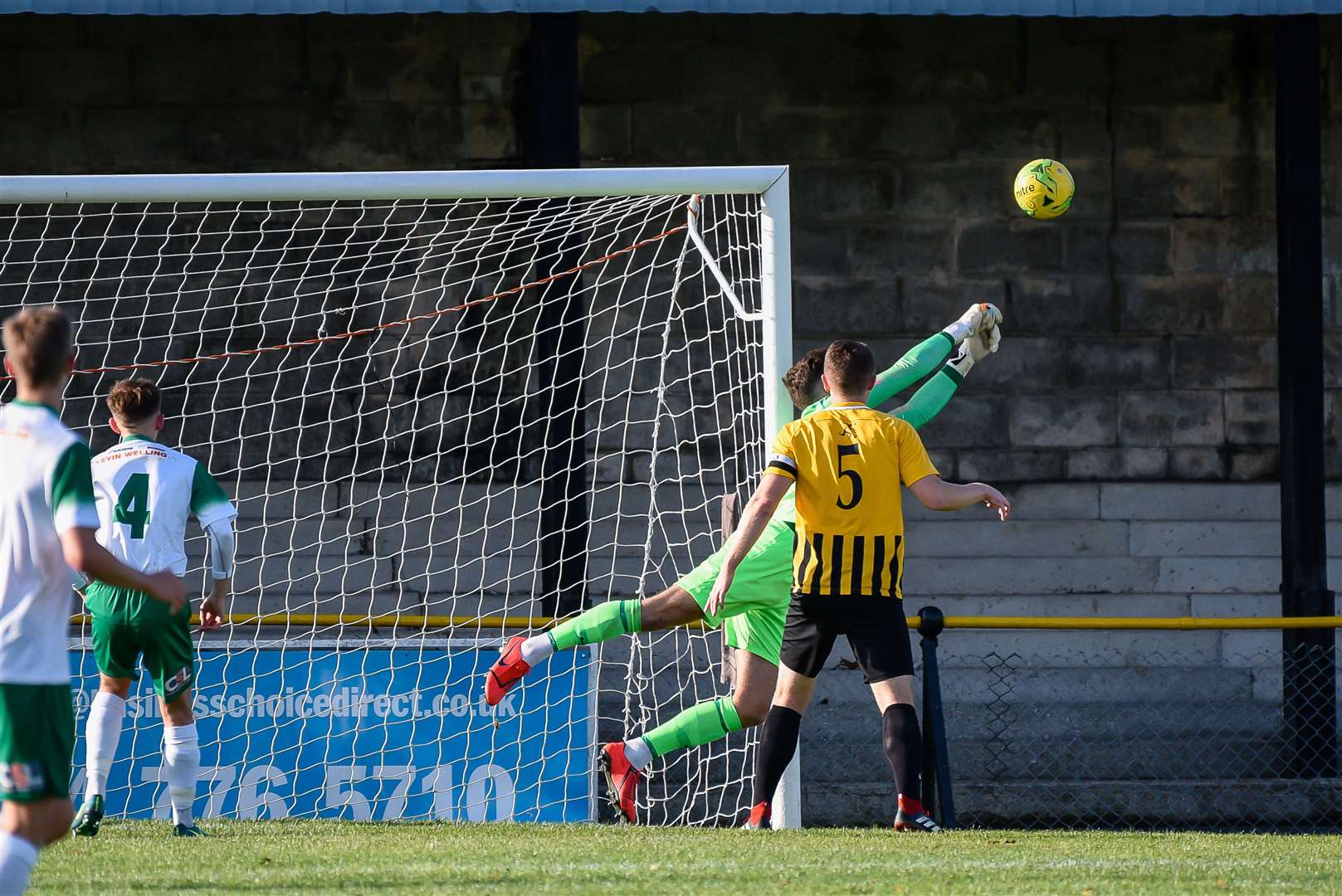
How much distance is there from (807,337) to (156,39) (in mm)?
4692

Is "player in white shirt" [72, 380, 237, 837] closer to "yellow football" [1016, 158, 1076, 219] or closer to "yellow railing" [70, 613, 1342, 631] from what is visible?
"yellow railing" [70, 613, 1342, 631]

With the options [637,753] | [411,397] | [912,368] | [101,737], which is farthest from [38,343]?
[411,397]

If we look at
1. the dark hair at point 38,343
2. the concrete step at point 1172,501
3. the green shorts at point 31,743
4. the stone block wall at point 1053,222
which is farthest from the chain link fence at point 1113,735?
the dark hair at point 38,343

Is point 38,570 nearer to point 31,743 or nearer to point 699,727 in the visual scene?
point 31,743

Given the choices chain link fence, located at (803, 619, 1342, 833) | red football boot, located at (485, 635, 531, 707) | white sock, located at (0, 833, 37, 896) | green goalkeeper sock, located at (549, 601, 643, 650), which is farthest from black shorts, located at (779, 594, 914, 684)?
chain link fence, located at (803, 619, 1342, 833)

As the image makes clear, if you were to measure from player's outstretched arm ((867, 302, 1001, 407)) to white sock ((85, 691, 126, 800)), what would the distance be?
3.04 metres

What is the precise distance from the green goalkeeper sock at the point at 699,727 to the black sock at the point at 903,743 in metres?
0.75

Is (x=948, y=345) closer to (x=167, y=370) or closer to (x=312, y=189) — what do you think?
(x=312, y=189)

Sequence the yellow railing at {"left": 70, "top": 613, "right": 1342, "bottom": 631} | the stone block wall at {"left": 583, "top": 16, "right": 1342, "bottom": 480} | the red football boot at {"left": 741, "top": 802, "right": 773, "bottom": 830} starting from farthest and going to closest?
the stone block wall at {"left": 583, "top": 16, "right": 1342, "bottom": 480} < the yellow railing at {"left": 70, "top": 613, "right": 1342, "bottom": 631} < the red football boot at {"left": 741, "top": 802, "right": 773, "bottom": 830}

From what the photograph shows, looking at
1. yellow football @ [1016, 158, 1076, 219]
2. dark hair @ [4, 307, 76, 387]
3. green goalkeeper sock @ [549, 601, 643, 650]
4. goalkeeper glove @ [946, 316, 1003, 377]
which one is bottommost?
green goalkeeper sock @ [549, 601, 643, 650]

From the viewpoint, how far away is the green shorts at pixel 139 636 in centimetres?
527

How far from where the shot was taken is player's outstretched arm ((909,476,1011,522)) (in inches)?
199

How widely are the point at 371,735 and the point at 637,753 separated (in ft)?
5.09

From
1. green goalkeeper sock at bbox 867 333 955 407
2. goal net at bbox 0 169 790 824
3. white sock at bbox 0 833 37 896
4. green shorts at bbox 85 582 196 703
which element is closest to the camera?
white sock at bbox 0 833 37 896
